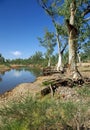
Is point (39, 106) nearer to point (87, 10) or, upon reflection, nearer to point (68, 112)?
point (68, 112)

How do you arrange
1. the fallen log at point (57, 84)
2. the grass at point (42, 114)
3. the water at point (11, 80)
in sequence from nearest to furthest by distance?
the grass at point (42, 114) → the fallen log at point (57, 84) → the water at point (11, 80)

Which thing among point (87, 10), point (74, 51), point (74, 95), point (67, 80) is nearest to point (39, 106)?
point (74, 95)

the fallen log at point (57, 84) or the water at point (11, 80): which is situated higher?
the fallen log at point (57, 84)

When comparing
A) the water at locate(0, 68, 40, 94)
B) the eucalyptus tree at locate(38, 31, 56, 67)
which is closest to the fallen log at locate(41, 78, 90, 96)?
the water at locate(0, 68, 40, 94)

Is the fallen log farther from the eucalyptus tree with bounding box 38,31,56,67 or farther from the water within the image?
the eucalyptus tree with bounding box 38,31,56,67

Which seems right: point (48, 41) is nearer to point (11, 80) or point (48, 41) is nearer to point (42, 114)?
point (11, 80)

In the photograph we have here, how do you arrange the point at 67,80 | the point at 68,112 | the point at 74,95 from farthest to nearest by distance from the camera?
1. the point at 67,80
2. the point at 74,95
3. the point at 68,112

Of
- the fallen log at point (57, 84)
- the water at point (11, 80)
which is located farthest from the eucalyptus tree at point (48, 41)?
the fallen log at point (57, 84)

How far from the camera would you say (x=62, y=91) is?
17.9 m

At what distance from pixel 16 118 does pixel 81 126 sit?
2254 mm

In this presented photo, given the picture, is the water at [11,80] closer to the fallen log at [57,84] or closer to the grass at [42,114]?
the fallen log at [57,84]

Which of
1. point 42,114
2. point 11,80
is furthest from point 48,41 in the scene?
point 42,114

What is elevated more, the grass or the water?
the grass

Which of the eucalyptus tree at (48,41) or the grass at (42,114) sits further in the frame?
the eucalyptus tree at (48,41)
